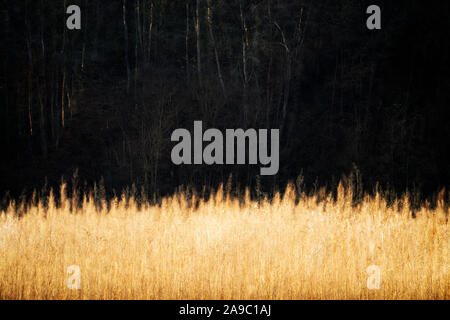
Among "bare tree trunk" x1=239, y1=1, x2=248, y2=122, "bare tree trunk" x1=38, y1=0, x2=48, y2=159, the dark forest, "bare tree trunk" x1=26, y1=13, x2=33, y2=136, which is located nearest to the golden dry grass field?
the dark forest

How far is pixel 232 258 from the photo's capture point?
5.49m

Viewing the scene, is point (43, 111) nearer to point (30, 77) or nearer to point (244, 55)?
point (30, 77)

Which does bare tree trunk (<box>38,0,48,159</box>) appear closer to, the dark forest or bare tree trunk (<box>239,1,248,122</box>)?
the dark forest

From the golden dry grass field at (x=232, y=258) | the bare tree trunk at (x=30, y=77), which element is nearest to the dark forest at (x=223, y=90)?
the bare tree trunk at (x=30, y=77)

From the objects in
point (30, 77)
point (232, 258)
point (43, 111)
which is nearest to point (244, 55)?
point (43, 111)

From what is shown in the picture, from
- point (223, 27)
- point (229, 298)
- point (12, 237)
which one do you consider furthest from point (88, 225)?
point (223, 27)

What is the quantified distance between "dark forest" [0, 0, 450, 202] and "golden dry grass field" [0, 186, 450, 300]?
7.36 m

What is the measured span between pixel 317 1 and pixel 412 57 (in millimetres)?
6414

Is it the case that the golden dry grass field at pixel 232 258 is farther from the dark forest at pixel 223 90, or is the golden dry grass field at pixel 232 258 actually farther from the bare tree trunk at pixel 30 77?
the bare tree trunk at pixel 30 77

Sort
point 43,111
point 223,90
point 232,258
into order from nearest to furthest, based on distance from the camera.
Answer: point 232,258, point 43,111, point 223,90

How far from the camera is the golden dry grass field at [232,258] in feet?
15.6

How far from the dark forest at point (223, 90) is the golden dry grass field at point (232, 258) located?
736cm

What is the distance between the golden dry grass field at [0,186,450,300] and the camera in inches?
187

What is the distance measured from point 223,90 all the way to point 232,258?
1349 cm
